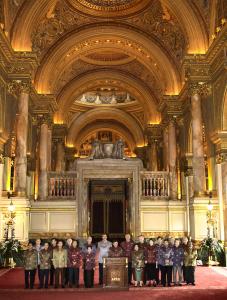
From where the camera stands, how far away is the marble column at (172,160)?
1889 centimetres

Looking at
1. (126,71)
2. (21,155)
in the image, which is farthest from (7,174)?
(126,71)

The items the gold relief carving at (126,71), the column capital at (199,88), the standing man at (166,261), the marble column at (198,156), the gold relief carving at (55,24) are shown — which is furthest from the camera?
the gold relief carving at (126,71)

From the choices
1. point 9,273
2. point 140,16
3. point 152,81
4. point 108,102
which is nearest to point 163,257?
point 9,273

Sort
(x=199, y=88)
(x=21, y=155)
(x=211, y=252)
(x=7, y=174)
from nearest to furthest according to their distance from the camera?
(x=211, y=252), (x=21, y=155), (x=7, y=174), (x=199, y=88)

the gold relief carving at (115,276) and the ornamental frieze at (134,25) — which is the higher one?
the ornamental frieze at (134,25)

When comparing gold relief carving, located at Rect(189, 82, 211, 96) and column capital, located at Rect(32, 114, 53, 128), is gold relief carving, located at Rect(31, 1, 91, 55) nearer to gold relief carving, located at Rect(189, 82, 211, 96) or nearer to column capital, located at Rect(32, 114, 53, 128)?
column capital, located at Rect(32, 114, 53, 128)

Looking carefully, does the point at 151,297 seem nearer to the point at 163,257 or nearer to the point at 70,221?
the point at 163,257

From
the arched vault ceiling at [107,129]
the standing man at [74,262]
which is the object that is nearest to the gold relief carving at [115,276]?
the standing man at [74,262]

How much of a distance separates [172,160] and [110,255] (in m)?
11.3

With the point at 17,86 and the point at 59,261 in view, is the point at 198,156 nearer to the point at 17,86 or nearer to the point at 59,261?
the point at 17,86

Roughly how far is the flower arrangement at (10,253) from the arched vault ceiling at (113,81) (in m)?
13.0

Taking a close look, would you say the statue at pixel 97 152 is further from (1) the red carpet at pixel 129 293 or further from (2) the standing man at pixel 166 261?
(2) the standing man at pixel 166 261

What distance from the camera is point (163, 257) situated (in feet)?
32.8

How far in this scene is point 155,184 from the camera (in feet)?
62.7
